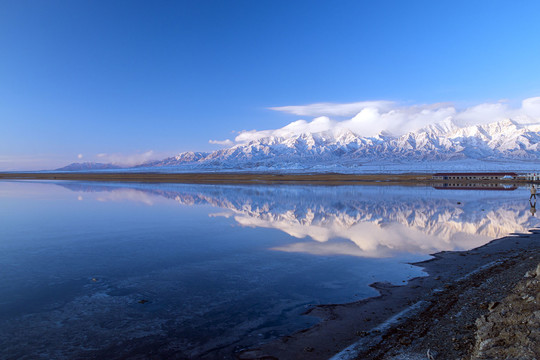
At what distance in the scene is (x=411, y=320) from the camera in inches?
295

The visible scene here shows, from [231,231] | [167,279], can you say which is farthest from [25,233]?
[167,279]

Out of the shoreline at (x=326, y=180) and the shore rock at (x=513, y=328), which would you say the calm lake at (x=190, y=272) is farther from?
the shoreline at (x=326, y=180)

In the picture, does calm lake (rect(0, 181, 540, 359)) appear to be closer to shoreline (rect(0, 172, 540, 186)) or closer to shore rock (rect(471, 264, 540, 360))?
shore rock (rect(471, 264, 540, 360))

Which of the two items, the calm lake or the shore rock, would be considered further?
the calm lake

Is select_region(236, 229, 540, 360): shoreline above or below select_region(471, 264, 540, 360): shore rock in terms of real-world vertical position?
below

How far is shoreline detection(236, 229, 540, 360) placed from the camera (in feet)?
20.3

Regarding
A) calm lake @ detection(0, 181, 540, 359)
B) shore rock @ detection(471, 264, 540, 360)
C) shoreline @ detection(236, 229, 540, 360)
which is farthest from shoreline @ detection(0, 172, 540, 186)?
shore rock @ detection(471, 264, 540, 360)

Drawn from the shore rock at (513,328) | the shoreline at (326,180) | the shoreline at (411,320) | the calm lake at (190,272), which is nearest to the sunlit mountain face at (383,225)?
the calm lake at (190,272)

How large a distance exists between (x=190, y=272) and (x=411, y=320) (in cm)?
630

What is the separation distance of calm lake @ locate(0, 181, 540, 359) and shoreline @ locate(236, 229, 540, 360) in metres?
0.46

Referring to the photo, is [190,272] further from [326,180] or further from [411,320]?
[326,180]

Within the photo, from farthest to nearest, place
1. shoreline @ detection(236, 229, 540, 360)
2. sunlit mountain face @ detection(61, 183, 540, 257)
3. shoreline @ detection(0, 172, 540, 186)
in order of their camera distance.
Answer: shoreline @ detection(0, 172, 540, 186)
sunlit mountain face @ detection(61, 183, 540, 257)
shoreline @ detection(236, 229, 540, 360)

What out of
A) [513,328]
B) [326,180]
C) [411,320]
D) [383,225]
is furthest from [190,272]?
[326,180]

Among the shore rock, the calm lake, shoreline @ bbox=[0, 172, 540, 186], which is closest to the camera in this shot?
the shore rock
